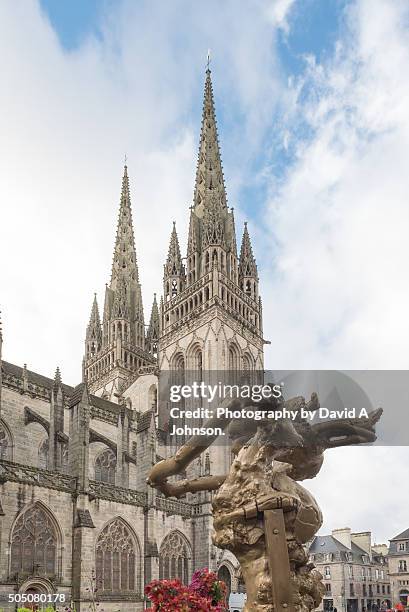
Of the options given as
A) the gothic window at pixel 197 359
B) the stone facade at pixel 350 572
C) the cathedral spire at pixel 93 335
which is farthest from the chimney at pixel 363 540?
the cathedral spire at pixel 93 335

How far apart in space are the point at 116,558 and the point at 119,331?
110 feet

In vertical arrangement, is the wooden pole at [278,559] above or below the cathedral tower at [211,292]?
below

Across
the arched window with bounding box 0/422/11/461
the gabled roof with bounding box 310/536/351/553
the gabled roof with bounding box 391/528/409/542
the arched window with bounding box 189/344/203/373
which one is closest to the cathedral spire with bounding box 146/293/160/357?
the arched window with bounding box 189/344/203/373

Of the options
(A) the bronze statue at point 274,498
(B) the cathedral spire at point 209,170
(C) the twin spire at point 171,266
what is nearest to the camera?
(A) the bronze statue at point 274,498

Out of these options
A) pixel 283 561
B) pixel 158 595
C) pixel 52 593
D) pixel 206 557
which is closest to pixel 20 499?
pixel 52 593

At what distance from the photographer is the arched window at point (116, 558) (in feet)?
91.6

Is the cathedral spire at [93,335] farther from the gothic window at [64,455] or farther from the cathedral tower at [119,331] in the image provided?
A: the gothic window at [64,455]

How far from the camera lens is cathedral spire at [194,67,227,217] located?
57.3m

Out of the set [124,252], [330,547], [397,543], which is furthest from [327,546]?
[124,252]

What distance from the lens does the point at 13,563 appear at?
23.8 meters

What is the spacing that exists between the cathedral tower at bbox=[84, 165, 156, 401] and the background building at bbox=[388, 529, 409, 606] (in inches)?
1072

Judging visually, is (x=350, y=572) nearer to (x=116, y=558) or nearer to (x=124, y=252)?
(x=116, y=558)

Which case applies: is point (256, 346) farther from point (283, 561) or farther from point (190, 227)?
point (283, 561)

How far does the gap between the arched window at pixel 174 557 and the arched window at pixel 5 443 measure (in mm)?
9327
